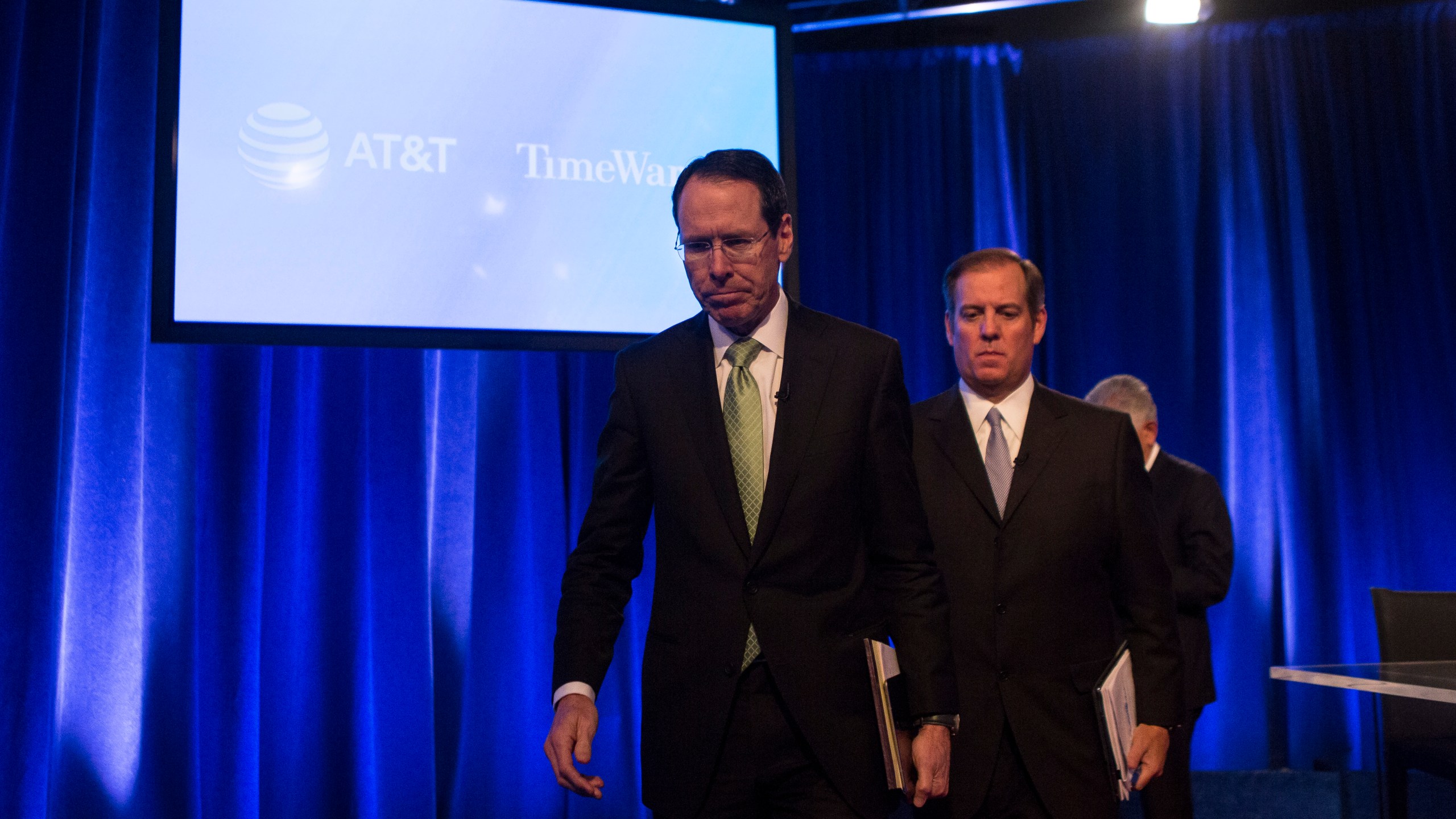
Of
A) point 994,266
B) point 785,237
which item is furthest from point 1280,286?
point 785,237

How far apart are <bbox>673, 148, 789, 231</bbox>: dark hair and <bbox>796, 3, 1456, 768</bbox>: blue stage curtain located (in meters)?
3.19

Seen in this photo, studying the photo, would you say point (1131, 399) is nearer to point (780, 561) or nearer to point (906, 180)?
point (906, 180)

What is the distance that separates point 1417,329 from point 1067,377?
1532 millimetres

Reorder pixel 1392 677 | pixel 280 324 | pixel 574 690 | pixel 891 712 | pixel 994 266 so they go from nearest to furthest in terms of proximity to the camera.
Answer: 1. pixel 891 712
2. pixel 574 690
3. pixel 994 266
4. pixel 1392 677
5. pixel 280 324

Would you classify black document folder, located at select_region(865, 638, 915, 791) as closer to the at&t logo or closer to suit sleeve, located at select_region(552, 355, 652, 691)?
suit sleeve, located at select_region(552, 355, 652, 691)

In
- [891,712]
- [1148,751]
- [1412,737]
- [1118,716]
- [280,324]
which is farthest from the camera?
[280,324]

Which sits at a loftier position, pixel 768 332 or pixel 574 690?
pixel 768 332

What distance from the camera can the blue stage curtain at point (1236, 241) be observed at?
4.65 metres

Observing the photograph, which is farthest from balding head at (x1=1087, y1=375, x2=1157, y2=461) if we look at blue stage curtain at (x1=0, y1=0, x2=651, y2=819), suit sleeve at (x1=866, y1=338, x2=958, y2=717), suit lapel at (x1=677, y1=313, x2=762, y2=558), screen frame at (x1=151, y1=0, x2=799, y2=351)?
suit lapel at (x1=677, y1=313, x2=762, y2=558)

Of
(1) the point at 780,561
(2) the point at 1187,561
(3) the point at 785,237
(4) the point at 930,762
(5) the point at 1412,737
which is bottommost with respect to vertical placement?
(5) the point at 1412,737

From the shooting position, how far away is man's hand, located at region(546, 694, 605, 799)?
1.39 meters

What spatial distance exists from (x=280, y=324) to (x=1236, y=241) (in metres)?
4.03

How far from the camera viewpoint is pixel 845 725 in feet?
4.64

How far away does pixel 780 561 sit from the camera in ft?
4.66
